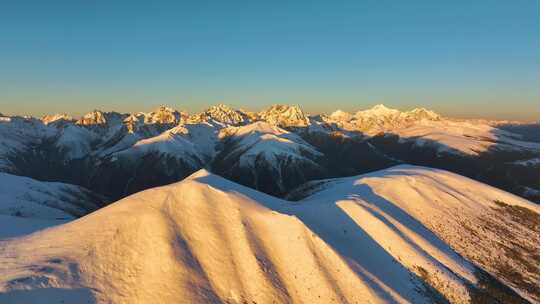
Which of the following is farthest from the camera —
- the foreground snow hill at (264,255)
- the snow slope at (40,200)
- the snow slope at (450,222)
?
the snow slope at (40,200)

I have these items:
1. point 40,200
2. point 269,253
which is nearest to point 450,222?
point 269,253

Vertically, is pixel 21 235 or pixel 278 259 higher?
pixel 278 259

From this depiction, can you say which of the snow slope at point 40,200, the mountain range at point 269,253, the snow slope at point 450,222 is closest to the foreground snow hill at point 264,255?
the mountain range at point 269,253

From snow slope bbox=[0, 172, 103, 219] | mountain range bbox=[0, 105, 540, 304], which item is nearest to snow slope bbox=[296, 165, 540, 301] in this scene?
mountain range bbox=[0, 105, 540, 304]

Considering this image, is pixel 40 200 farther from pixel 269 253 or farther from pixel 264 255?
pixel 269 253

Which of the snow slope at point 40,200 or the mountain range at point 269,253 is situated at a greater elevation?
the mountain range at point 269,253

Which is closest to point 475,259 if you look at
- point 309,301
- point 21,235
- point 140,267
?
point 309,301

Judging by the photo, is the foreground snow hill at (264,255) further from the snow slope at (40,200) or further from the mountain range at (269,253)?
the snow slope at (40,200)

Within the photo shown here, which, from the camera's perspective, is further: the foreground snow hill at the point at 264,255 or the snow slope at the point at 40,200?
the snow slope at the point at 40,200

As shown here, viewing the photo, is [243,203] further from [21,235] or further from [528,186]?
[528,186]
